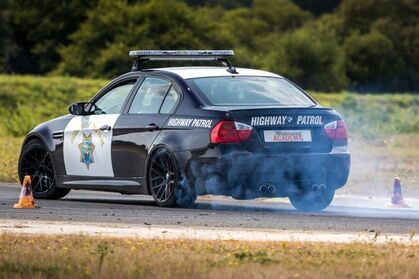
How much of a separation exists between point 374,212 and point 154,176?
2357mm

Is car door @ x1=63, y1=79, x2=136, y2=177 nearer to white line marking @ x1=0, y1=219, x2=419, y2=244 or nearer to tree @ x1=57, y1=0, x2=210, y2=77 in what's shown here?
white line marking @ x1=0, y1=219, x2=419, y2=244

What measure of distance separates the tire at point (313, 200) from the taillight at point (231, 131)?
112cm

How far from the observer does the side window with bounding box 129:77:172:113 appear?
15406 millimetres

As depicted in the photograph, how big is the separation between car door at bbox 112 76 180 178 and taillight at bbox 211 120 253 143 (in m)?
1.00

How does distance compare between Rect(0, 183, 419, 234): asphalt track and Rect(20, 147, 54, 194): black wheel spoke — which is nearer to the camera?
Rect(0, 183, 419, 234): asphalt track

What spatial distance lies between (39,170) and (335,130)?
12.9 ft

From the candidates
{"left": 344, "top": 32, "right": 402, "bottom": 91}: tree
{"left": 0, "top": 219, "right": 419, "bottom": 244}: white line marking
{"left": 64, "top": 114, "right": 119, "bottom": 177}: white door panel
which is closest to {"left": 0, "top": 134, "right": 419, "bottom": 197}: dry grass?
{"left": 64, "top": 114, "right": 119, "bottom": 177}: white door panel

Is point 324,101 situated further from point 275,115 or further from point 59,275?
point 59,275

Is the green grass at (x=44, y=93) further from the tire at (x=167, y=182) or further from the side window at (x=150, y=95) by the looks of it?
the tire at (x=167, y=182)

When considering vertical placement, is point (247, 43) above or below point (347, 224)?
above

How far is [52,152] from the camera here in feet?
54.1

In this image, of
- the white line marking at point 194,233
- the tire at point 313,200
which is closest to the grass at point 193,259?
the white line marking at point 194,233

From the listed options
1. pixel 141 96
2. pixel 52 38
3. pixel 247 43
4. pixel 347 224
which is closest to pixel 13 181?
pixel 141 96

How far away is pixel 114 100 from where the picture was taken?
16047mm
